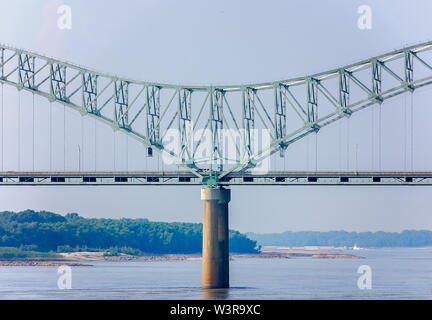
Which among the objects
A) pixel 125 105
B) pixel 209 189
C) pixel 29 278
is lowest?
pixel 29 278

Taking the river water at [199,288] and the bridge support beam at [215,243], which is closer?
the river water at [199,288]

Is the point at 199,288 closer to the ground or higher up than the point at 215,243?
closer to the ground

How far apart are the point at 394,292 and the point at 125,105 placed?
39074 mm

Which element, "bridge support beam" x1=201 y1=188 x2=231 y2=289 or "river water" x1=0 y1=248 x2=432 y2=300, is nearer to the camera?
"river water" x1=0 y1=248 x2=432 y2=300

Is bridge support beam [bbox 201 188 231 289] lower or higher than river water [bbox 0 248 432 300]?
higher

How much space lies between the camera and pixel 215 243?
133 meters

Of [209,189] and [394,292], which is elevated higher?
[209,189]

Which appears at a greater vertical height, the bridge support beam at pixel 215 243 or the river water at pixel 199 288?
the bridge support beam at pixel 215 243

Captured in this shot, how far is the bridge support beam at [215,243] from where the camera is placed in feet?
437

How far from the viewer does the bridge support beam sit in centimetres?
13312

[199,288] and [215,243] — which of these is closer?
[215,243]
